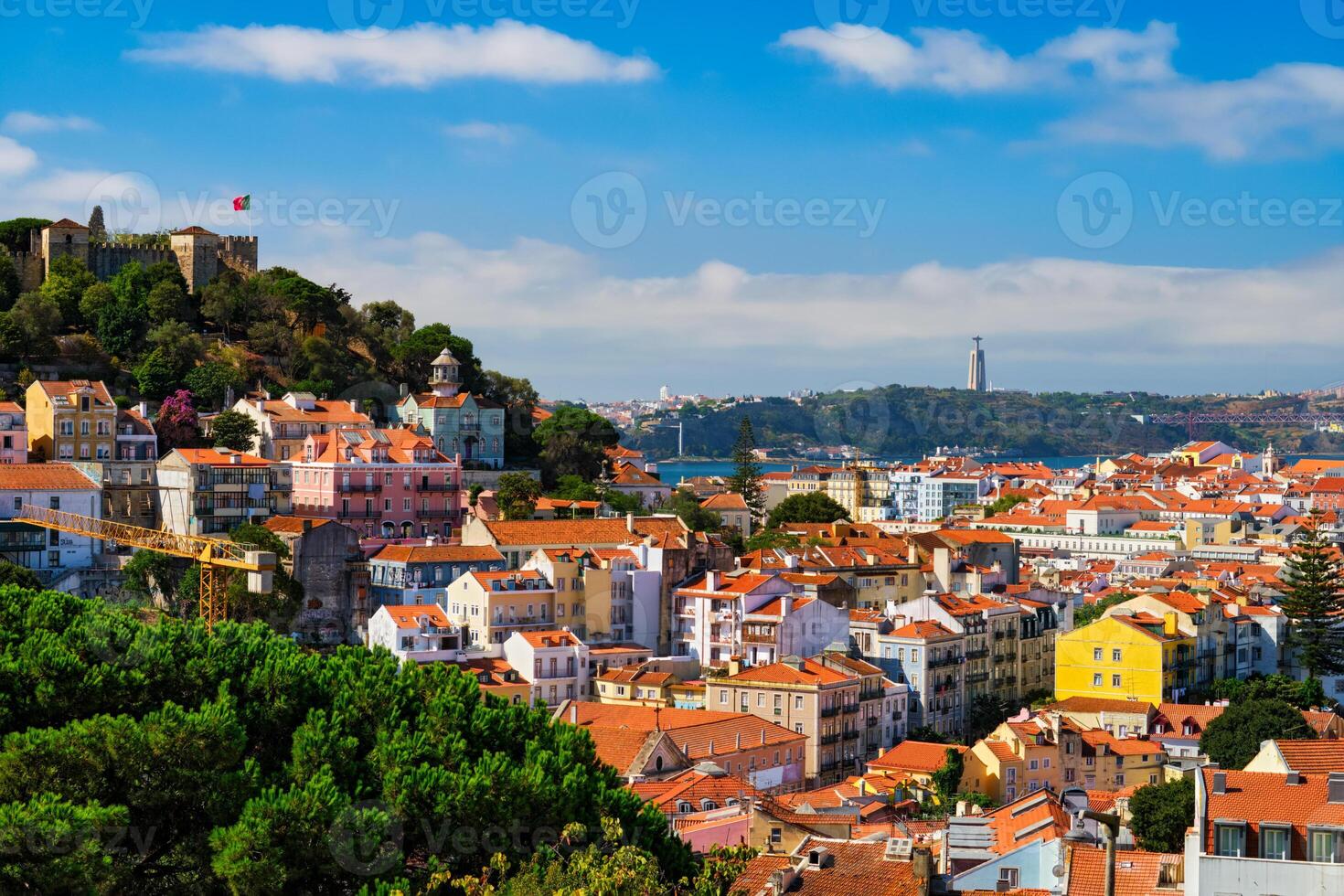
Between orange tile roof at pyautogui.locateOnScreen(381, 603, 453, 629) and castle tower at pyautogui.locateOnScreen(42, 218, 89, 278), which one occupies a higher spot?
castle tower at pyautogui.locateOnScreen(42, 218, 89, 278)

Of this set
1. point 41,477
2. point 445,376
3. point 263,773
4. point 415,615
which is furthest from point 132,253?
point 263,773

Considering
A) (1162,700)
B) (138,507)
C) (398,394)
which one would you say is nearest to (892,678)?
(1162,700)

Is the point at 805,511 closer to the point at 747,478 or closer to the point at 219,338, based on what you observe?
the point at 747,478

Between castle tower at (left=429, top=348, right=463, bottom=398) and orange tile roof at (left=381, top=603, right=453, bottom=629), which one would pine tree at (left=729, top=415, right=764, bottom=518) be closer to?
castle tower at (left=429, top=348, right=463, bottom=398)

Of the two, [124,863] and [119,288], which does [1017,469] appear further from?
[124,863]

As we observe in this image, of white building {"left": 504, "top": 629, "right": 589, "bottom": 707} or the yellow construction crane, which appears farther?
white building {"left": 504, "top": 629, "right": 589, "bottom": 707}

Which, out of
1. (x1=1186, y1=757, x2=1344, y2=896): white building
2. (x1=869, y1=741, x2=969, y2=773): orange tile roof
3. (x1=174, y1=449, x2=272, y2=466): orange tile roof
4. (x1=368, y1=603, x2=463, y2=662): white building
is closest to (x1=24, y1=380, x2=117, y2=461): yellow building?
(x1=174, y1=449, x2=272, y2=466): orange tile roof
